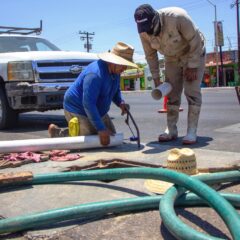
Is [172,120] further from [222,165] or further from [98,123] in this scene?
[222,165]

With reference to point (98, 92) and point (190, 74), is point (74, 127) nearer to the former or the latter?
point (98, 92)

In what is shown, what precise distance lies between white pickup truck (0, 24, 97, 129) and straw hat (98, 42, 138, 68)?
281cm

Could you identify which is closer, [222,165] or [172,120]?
[222,165]

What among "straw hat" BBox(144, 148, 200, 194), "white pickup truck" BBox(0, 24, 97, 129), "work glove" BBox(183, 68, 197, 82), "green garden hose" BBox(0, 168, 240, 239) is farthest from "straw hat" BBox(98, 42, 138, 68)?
"white pickup truck" BBox(0, 24, 97, 129)

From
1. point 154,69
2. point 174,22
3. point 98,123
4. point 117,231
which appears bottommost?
point 117,231

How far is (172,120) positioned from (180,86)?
1.48ft

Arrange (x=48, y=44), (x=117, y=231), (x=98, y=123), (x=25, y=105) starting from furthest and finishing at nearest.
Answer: (x=48, y=44)
(x=25, y=105)
(x=98, y=123)
(x=117, y=231)

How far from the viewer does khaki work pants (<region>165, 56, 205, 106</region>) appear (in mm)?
5789

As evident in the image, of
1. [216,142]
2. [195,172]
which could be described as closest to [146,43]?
[216,142]

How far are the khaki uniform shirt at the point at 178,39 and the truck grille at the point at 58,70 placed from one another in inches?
106

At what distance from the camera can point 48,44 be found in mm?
9836

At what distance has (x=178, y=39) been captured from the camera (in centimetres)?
553

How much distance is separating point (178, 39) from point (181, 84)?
28.5 inches

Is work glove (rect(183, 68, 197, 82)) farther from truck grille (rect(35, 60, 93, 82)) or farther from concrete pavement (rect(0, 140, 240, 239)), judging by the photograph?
truck grille (rect(35, 60, 93, 82))
